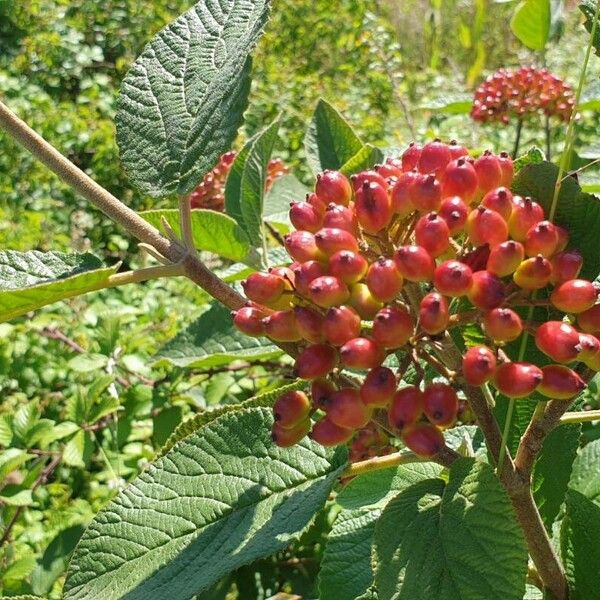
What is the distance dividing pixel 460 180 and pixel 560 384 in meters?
0.17

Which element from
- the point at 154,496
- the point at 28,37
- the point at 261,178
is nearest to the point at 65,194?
the point at 28,37

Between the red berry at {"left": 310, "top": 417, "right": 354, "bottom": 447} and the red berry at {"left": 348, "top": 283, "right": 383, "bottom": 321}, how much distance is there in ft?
0.27

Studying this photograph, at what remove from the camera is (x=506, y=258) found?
602 millimetres

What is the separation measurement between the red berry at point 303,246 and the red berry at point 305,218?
39 millimetres

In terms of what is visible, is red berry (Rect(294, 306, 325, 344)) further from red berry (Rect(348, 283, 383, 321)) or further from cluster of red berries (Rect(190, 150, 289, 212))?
cluster of red berries (Rect(190, 150, 289, 212))

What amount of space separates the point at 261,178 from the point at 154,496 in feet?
1.53

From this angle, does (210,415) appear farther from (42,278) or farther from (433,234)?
(433,234)

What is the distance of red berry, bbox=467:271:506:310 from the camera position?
60 centimetres

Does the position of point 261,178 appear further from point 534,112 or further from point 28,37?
point 28,37

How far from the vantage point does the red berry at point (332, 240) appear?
0.62 m

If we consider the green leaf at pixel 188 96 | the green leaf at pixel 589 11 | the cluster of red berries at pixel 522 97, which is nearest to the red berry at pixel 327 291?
the green leaf at pixel 188 96

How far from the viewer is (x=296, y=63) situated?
17.1ft

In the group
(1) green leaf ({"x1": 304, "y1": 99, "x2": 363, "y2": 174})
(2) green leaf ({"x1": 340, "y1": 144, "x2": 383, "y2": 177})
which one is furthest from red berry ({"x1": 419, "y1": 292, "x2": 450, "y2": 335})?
(1) green leaf ({"x1": 304, "y1": 99, "x2": 363, "y2": 174})

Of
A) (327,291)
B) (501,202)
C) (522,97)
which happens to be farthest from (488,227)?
(522,97)
